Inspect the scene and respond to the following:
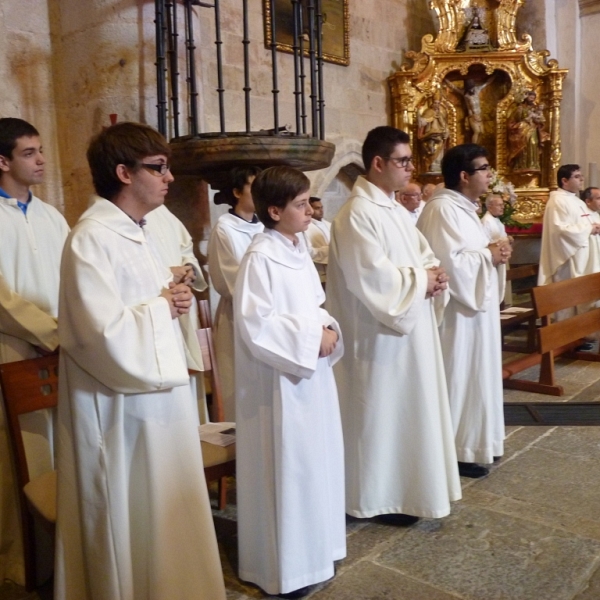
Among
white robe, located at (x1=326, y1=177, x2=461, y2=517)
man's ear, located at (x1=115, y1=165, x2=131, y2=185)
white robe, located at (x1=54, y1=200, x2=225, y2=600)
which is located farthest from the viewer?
white robe, located at (x1=326, y1=177, x2=461, y2=517)

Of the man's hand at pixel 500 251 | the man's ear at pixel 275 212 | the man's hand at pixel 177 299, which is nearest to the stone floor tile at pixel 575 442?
the man's hand at pixel 500 251

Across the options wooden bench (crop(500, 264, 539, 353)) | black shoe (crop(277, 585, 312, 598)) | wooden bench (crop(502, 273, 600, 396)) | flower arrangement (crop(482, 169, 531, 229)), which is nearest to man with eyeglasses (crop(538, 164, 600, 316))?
wooden bench (crop(500, 264, 539, 353))

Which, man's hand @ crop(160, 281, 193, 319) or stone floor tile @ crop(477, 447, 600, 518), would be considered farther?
stone floor tile @ crop(477, 447, 600, 518)

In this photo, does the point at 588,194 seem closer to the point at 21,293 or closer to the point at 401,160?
the point at 401,160

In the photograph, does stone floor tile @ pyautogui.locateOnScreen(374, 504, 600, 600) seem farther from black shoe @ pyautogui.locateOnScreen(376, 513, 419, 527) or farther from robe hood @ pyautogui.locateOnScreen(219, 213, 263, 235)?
robe hood @ pyautogui.locateOnScreen(219, 213, 263, 235)

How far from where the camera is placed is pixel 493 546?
2791mm

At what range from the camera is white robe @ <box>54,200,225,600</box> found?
74.0 inches

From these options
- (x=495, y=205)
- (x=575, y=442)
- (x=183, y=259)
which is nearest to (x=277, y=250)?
(x=183, y=259)

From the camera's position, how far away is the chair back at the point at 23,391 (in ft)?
7.86

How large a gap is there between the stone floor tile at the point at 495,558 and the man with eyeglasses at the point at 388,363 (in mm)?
136

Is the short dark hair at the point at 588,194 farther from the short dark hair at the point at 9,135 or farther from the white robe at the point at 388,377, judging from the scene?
the short dark hair at the point at 9,135

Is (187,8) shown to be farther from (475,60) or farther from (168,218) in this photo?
(475,60)

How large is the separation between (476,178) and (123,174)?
2.22 meters

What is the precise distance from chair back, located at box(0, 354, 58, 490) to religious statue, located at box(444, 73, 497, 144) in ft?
24.0
